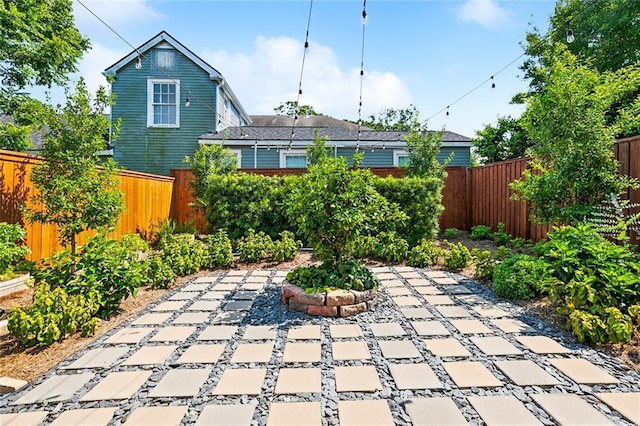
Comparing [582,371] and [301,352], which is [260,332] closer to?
[301,352]

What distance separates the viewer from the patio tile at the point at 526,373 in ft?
7.09

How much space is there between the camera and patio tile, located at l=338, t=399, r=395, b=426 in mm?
1794

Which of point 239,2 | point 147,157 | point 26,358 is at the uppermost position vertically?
point 239,2

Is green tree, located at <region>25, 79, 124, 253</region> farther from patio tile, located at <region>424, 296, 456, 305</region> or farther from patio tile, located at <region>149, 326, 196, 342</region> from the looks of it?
patio tile, located at <region>424, 296, 456, 305</region>

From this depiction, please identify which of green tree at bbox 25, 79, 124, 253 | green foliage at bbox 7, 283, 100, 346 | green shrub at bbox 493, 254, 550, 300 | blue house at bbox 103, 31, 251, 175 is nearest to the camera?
green foliage at bbox 7, 283, 100, 346

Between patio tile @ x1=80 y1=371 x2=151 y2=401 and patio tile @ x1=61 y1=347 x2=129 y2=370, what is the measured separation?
23 centimetres

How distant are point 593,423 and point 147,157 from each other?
12.4 metres

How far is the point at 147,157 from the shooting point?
1156 centimetres

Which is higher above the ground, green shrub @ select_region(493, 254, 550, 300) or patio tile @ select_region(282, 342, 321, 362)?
green shrub @ select_region(493, 254, 550, 300)

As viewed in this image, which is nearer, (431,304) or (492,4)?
(431,304)

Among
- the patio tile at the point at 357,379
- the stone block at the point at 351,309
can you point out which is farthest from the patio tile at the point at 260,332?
the patio tile at the point at 357,379

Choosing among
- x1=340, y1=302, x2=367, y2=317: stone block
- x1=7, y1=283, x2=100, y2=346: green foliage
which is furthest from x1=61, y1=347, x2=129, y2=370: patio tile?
x1=340, y1=302, x2=367, y2=317: stone block

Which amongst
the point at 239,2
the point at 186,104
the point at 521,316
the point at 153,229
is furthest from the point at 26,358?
the point at 186,104

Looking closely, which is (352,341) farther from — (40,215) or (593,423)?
(40,215)
